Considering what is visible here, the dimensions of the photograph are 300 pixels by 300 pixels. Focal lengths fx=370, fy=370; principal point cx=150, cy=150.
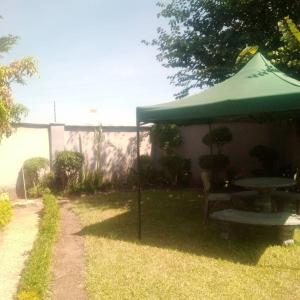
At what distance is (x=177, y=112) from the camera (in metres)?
6.64

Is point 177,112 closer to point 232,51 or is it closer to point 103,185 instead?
point 232,51

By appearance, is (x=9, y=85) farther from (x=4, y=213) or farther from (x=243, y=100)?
(x=243, y=100)

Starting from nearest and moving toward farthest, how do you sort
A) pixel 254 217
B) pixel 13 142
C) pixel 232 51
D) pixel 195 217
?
pixel 254 217
pixel 195 217
pixel 232 51
pixel 13 142

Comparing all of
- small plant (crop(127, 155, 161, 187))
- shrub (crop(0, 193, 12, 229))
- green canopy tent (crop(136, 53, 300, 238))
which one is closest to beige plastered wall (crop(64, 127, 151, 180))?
small plant (crop(127, 155, 161, 187))

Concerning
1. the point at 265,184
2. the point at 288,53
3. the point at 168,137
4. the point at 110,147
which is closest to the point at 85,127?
the point at 110,147

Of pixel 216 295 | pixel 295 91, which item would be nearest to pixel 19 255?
pixel 216 295

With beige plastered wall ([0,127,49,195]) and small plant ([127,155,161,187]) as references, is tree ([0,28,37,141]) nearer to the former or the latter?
beige plastered wall ([0,127,49,195])

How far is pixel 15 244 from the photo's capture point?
23.7ft

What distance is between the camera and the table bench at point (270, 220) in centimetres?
623

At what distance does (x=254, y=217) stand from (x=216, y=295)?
2146mm

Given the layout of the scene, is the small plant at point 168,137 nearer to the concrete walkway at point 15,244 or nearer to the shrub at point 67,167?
the shrub at point 67,167

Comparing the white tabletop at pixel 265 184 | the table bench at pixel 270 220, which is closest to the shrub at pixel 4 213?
the table bench at pixel 270 220

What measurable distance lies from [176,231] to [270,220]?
2.09 metres

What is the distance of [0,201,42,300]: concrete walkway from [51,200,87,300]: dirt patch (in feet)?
1.79
